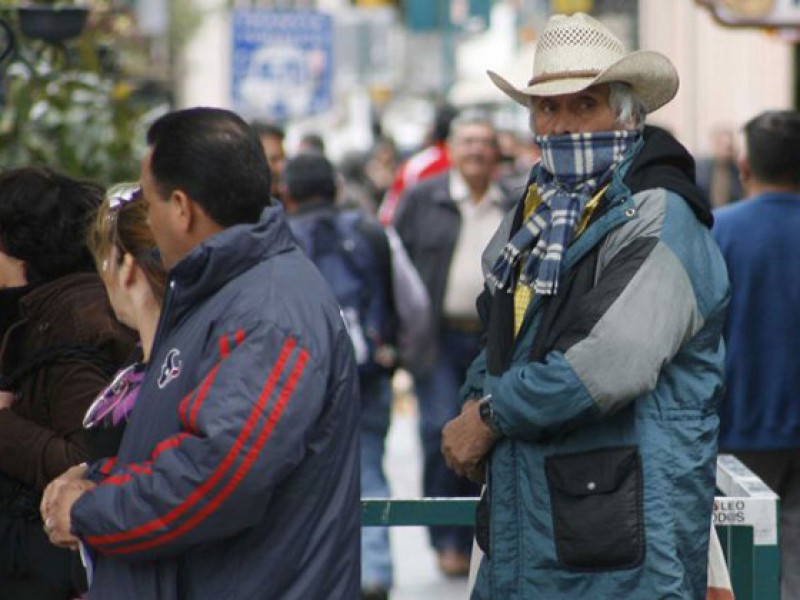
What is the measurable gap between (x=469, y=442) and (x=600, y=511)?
1.37 feet

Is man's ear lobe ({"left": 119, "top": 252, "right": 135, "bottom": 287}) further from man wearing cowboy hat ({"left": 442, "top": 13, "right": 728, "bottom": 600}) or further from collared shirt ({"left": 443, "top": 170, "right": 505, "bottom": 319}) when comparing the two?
collared shirt ({"left": 443, "top": 170, "right": 505, "bottom": 319})

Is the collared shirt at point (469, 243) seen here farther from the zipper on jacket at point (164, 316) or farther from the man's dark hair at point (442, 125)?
the zipper on jacket at point (164, 316)

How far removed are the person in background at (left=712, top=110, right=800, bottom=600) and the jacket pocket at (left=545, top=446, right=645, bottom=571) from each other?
104 inches

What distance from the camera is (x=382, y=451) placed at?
913cm

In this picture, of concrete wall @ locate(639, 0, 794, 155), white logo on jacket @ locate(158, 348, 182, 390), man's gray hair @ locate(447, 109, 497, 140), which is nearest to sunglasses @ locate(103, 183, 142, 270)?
white logo on jacket @ locate(158, 348, 182, 390)

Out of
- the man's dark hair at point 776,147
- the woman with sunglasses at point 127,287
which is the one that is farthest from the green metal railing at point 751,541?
the man's dark hair at point 776,147

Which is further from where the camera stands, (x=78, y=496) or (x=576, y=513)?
→ (x=576, y=513)

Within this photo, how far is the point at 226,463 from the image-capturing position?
3.96 m

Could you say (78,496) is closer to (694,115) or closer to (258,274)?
(258,274)

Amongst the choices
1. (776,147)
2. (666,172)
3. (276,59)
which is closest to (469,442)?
(666,172)

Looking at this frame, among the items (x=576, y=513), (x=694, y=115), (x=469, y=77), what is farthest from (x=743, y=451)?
(x=469, y=77)

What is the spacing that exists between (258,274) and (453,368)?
604 cm

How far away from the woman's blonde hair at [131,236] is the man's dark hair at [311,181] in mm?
4385

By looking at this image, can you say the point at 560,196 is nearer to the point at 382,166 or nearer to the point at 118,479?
the point at 118,479
